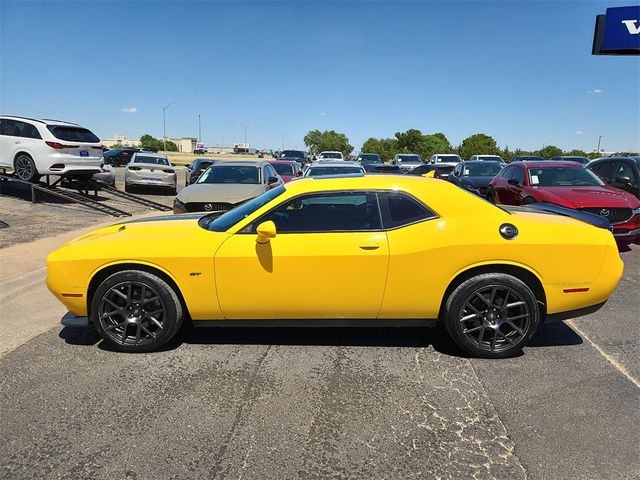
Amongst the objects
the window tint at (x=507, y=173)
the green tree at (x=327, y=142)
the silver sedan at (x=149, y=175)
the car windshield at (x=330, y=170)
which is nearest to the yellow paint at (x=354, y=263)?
the window tint at (x=507, y=173)

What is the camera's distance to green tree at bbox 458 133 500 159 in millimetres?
60381

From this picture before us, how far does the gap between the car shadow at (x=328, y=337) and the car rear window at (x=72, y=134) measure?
9.30m

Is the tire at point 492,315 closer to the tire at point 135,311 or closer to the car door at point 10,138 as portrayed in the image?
the tire at point 135,311

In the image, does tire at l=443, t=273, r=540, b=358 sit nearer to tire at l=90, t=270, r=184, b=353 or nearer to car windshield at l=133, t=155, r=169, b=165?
tire at l=90, t=270, r=184, b=353

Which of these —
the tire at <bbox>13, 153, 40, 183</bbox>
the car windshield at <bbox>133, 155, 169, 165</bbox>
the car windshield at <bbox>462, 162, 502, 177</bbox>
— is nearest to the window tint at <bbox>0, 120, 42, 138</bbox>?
the tire at <bbox>13, 153, 40, 183</bbox>

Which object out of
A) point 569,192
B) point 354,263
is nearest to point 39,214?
point 354,263

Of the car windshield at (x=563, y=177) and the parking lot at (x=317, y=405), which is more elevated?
the car windshield at (x=563, y=177)

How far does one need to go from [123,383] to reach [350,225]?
2143mm

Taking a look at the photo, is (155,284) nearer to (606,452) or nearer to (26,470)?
(26,470)

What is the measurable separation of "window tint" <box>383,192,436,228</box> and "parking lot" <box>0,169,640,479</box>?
1147mm

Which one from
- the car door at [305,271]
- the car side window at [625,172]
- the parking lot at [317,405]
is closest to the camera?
the parking lot at [317,405]

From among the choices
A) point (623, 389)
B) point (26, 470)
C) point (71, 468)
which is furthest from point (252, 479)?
point (623, 389)

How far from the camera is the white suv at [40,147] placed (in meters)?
11.6

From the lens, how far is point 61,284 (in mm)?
3791
